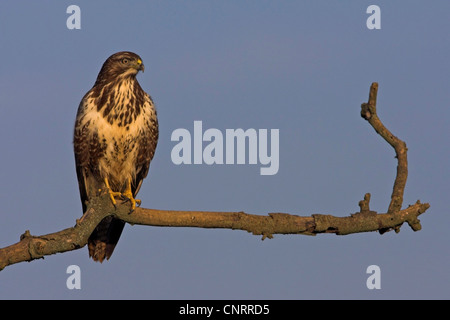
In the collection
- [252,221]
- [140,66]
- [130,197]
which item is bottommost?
[252,221]

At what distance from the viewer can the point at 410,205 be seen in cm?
908

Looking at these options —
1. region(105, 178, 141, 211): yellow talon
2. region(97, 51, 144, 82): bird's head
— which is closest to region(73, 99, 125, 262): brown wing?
region(105, 178, 141, 211): yellow talon

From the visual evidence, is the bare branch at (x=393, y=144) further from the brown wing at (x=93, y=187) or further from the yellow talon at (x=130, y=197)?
the brown wing at (x=93, y=187)

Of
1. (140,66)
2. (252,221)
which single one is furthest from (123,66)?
(252,221)

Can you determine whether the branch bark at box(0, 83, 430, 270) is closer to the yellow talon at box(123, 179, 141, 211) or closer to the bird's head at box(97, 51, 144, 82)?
the yellow talon at box(123, 179, 141, 211)

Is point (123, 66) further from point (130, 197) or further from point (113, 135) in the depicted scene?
point (130, 197)

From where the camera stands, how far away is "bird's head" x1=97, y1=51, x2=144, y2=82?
1060cm

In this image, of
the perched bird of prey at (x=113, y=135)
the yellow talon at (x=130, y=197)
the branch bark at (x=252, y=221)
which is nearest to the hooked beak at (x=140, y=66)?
the perched bird of prey at (x=113, y=135)

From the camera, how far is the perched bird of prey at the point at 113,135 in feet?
33.8

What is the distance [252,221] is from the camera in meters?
8.42

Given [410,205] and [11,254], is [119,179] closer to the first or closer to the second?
[11,254]

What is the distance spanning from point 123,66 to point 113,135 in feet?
3.74

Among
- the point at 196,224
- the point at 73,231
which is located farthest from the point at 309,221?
the point at 73,231

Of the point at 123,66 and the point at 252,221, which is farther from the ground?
the point at 123,66
